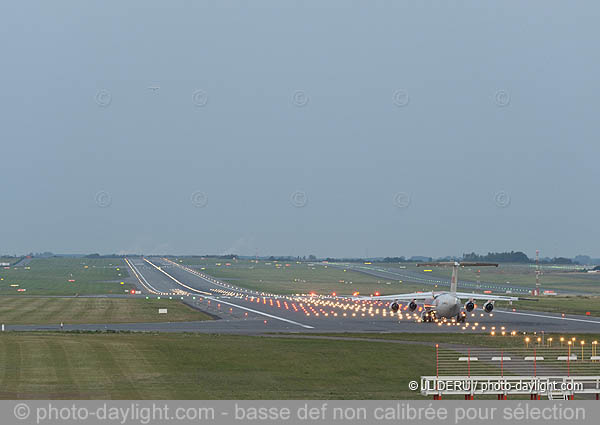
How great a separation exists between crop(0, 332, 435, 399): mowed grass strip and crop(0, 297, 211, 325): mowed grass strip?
81.3 ft

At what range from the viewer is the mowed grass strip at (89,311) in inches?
3570

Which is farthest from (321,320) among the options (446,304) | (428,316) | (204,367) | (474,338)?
(204,367)

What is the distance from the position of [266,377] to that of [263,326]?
125ft

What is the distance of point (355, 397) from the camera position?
3728 cm

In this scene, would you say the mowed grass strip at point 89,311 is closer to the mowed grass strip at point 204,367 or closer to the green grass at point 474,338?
the mowed grass strip at point 204,367

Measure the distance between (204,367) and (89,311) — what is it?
5774 cm

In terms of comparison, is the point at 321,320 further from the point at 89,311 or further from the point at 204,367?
the point at 204,367

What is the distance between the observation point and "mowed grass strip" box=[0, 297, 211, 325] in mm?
90688

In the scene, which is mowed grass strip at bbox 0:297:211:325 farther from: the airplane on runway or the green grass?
the green grass

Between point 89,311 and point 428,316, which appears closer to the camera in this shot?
point 428,316

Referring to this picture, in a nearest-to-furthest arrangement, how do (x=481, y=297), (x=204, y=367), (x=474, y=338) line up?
(x=204, y=367) → (x=474, y=338) → (x=481, y=297)

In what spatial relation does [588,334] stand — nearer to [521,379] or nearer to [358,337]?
[358,337]

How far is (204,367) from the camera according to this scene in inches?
1897
